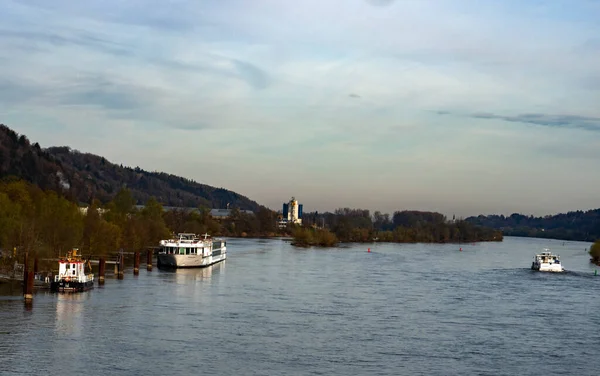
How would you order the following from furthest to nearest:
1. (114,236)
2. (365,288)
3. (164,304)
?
(114,236) < (365,288) < (164,304)

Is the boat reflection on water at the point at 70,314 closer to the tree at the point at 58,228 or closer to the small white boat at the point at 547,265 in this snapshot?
the tree at the point at 58,228

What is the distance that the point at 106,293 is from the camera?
6078 centimetres

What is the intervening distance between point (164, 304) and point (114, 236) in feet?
147

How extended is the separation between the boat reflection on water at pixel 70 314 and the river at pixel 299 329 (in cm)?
7

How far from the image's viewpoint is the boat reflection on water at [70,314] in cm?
4369

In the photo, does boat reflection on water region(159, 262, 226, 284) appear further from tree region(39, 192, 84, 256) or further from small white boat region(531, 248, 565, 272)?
small white boat region(531, 248, 565, 272)

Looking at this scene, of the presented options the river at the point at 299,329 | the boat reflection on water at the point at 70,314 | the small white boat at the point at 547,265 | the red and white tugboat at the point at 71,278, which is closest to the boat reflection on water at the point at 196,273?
the river at the point at 299,329

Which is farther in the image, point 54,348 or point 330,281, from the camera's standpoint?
point 330,281

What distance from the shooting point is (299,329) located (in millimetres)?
46875

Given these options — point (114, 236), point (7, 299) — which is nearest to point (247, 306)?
point (7, 299)

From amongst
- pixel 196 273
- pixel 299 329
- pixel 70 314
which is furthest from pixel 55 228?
pixel 299 329

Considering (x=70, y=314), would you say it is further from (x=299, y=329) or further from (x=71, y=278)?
(x=299, y=329)

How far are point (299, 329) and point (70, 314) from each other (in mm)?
14708

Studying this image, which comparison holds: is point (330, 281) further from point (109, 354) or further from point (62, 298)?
point (109, 354)
